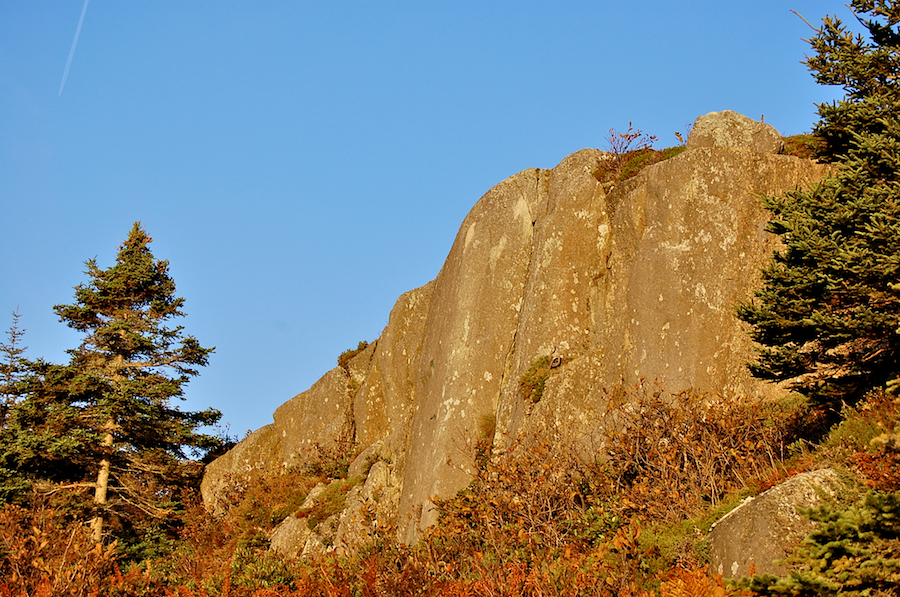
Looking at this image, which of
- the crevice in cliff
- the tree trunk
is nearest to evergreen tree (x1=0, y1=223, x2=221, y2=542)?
the tree trunk

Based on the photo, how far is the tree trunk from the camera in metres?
24.9

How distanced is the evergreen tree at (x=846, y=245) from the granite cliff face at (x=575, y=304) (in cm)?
396

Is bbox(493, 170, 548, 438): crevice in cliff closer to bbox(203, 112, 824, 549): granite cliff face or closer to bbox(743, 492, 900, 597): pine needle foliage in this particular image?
bbox(203, 112, 824, 549): granite cliff face

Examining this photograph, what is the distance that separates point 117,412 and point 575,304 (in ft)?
54.6

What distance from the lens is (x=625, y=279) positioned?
19.8 meters

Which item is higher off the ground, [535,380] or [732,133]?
[732,133]

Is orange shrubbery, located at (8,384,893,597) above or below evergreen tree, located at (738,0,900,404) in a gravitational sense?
below

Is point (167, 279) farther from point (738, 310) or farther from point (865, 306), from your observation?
point (865, 306)

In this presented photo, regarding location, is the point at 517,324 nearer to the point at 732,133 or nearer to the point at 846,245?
the point at 732,133

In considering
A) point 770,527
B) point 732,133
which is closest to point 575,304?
point 732,133

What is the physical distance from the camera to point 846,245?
1016 centimetres

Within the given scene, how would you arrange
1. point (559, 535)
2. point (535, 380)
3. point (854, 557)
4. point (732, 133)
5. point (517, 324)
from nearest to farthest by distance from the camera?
point (854, 557)
point (559, 535)
point (535, 380)
point (732, 133)
point (517, 324)

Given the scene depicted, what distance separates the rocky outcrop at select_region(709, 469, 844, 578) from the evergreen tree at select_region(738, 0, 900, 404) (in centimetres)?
255

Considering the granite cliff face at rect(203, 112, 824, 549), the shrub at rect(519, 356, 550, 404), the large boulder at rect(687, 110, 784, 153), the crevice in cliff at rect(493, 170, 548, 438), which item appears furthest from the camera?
the crevice in cliff at rect(493, 170, 548, 438)
